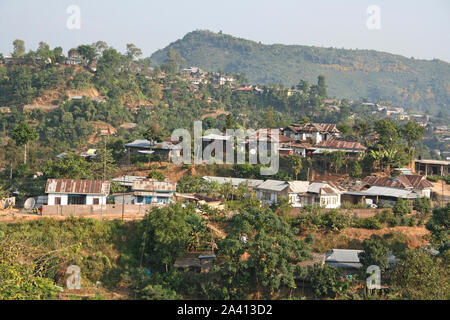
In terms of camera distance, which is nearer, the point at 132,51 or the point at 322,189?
the point at 322,189

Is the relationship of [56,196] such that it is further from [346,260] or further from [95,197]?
[346,260]

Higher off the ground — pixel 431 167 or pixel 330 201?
pixel 431 167

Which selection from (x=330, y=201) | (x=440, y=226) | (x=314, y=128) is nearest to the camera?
(x=440, y=226)

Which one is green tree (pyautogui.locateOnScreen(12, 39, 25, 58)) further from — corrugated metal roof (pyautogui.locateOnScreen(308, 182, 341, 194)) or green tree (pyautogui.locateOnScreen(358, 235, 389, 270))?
green tree (pyautogui.locateOnScreen(358, 235, 389, 270))

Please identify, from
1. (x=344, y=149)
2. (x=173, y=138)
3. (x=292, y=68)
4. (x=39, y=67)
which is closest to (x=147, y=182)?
(x=173, y=138)

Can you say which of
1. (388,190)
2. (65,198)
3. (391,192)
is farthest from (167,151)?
(391,192)
